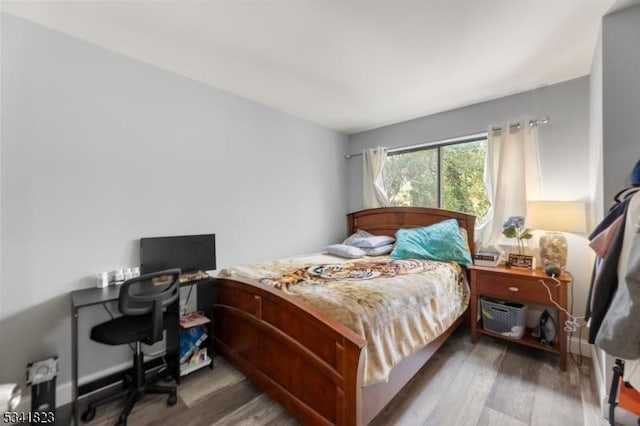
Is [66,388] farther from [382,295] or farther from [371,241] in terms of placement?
[371,241]

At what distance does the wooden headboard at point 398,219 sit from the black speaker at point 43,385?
132 inches

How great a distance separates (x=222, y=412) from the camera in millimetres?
1751

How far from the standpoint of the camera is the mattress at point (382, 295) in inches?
60.6

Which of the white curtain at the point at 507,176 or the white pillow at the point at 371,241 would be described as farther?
the white pillow at the point at 371,241

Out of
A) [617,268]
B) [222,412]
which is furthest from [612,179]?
[222,412]

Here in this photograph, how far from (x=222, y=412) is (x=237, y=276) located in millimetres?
963

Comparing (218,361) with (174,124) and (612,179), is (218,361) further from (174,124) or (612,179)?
(612,179)

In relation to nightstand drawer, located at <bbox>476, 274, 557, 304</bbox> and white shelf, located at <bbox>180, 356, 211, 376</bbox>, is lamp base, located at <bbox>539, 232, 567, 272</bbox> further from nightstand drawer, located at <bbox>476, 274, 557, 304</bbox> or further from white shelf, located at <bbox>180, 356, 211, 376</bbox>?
white shelf, located at <bbox>180, 356, 211, 376</bbox>

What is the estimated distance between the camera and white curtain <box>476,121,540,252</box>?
2688mm

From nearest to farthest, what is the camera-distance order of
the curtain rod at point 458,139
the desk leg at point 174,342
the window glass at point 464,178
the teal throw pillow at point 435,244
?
the desk leg at point 174,342 → the curtain rod at point 458,139 → the teal throw pillow at point 435,244 → the window glass at point 464,178

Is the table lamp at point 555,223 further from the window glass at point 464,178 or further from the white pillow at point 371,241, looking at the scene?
the white pillow at point 371,241

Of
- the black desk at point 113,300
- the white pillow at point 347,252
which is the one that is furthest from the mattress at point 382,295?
the black desk at point 113,300

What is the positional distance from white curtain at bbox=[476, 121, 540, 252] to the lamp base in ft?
1.17

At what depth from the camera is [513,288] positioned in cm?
239
